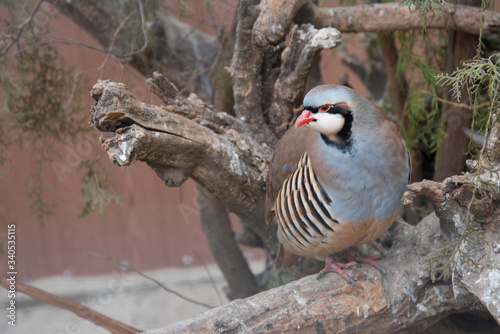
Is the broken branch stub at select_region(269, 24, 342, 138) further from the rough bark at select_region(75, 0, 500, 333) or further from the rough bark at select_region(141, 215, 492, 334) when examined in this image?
the rough bark at select_region(141, 215, 492, 334)

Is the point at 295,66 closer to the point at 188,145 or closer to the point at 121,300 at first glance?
the point at 188,145

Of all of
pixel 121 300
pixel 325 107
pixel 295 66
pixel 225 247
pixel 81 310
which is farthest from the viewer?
pixel 121 300

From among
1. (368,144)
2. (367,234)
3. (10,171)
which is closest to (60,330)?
(10,171)

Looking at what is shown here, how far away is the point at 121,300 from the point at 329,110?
2658 mm

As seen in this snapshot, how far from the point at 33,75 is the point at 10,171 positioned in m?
0.85

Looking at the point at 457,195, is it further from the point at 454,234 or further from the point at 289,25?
the point at 289,25

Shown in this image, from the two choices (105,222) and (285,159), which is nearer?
(285,159)

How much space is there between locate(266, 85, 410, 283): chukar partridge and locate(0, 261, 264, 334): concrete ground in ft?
4.85

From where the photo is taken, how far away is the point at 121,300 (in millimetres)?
3588

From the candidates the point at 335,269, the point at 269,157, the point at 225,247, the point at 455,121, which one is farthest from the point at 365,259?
the point at 225,247

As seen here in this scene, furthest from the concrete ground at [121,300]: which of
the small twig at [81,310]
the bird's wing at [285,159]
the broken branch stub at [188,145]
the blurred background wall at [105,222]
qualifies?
the bird's wing at [285,159]

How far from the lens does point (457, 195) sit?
1.41m

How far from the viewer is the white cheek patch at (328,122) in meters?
1.45

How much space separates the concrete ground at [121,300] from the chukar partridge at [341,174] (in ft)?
4.85
